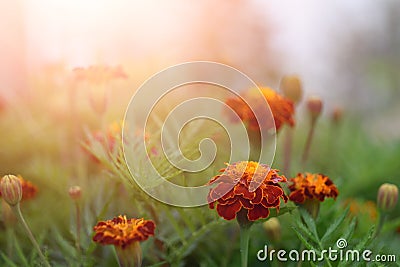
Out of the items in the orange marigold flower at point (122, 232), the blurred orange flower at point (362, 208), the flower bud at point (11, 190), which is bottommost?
the blurred orange flower at point (362, 208)

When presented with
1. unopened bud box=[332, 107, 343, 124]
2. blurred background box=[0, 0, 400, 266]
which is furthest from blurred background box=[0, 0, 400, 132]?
unopened bud box=[332, 107, 343, 124]

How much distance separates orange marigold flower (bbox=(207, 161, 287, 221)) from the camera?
455 mm

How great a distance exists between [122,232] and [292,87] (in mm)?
385

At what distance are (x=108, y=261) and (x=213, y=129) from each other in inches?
7.4

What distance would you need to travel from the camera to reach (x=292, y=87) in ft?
2.48

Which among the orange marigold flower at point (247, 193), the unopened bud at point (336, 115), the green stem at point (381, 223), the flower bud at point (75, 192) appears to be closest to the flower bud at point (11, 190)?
the flower bud at point (75, 192)

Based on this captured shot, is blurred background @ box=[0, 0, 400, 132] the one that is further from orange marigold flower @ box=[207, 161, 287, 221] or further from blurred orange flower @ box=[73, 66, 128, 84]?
orange marigold flower @ box=[207, 161, 287, 221]

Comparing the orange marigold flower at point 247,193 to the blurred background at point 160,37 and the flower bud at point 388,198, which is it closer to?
the flower bud at point 388,198

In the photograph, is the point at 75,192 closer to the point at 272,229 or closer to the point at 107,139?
the point at 107,139

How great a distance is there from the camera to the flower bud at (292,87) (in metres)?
0.75

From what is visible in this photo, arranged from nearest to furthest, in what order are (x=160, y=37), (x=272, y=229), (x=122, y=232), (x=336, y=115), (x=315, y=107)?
1. (x=122, y=232)
2. (x=272, y=229)
3. (x=315, y=107)
4. (x=336, y=115)
5. (x=160, y=37)

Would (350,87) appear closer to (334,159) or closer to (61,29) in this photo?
(61,29)

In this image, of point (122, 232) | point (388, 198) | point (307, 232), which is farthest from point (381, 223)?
point (122, 232)

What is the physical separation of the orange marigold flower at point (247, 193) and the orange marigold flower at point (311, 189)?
0.05 metres
